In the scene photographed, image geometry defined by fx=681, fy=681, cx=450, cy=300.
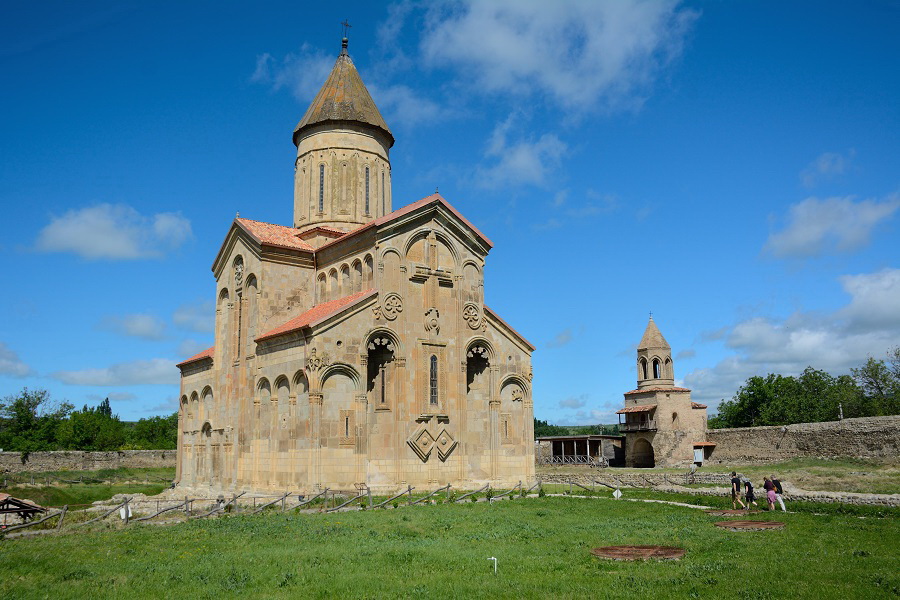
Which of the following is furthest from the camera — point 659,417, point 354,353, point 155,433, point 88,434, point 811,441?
point 155,433

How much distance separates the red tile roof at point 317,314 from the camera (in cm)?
2288

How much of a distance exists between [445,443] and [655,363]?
29.3 meters

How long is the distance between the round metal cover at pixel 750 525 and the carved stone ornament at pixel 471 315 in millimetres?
12770

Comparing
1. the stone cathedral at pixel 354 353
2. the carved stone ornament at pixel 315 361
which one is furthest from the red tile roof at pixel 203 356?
the carved stone ornament at pixel 315 361

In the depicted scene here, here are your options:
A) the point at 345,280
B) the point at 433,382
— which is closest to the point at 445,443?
the point at 433,382

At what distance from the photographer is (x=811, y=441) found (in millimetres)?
39812

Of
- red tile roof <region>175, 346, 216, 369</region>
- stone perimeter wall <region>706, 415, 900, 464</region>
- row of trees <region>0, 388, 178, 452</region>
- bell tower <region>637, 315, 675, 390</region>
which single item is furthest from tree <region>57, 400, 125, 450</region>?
stone perimeter wall <region>706, 415, 900, 464</region>

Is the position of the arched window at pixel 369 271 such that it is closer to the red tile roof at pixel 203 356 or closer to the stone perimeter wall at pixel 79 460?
the red tile roof at pixel 203 356

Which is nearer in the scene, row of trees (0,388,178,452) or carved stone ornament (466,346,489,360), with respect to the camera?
carved stone ornament (466,346,489,360)

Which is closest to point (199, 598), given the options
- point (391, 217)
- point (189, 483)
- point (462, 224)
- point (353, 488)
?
point (353, 488)

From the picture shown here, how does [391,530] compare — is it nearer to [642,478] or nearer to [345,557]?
[345,557]

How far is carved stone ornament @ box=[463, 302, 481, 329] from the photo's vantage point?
86.2 ft

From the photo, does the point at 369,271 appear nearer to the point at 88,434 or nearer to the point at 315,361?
the point at 315,361

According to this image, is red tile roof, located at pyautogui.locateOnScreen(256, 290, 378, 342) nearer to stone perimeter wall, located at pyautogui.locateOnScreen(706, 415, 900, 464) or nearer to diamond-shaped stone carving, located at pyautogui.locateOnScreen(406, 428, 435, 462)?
diamond-shaped stone carving, located at pyautogui.locateOnScreen(406, 428, 435, 462)
